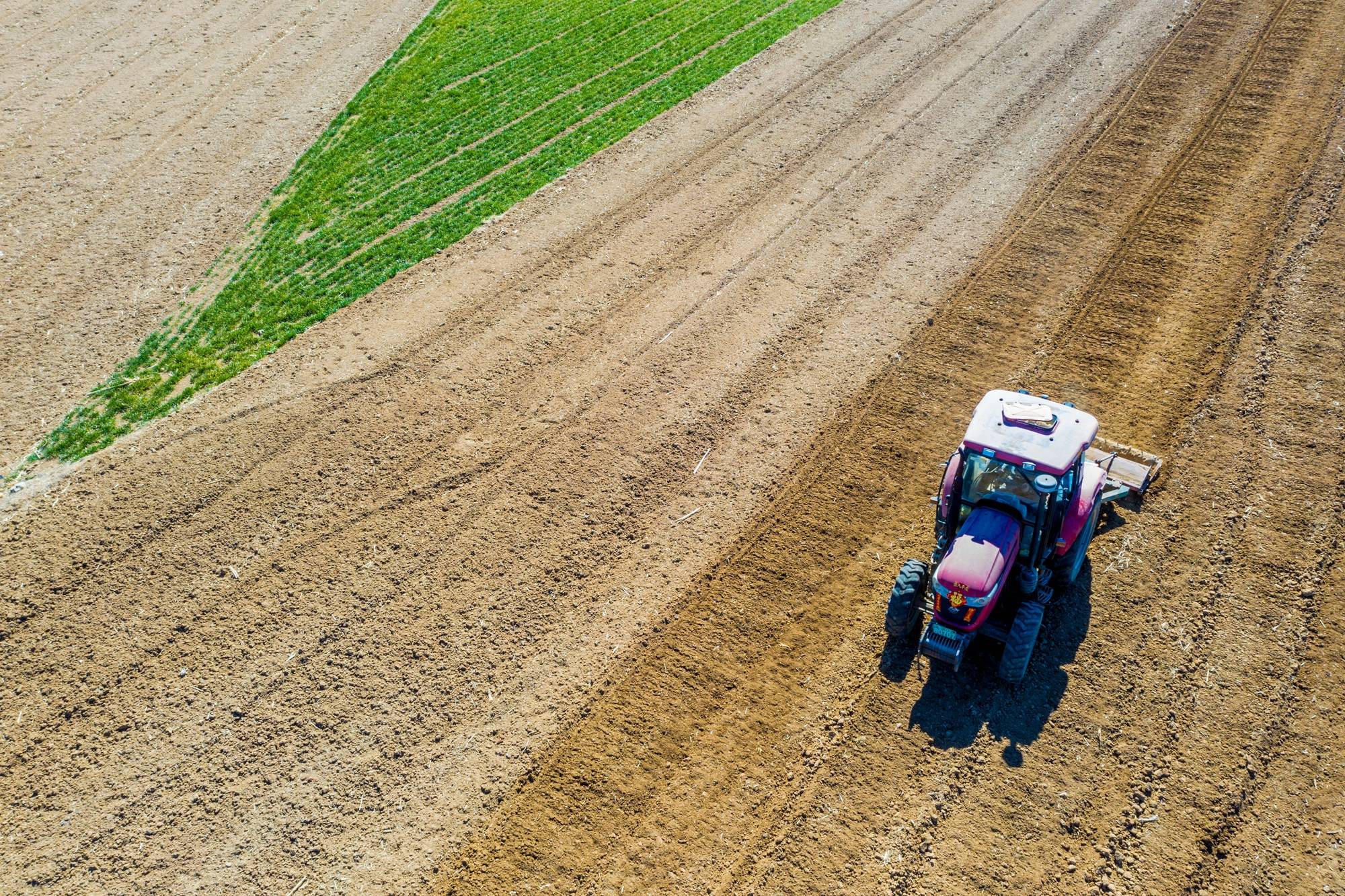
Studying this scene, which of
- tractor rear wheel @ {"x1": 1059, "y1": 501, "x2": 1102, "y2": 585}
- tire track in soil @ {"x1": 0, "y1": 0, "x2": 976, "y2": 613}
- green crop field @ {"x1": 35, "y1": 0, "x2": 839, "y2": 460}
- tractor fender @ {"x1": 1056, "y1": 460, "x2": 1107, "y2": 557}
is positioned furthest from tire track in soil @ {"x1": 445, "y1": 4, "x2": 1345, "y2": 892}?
green crop field @ {"x1": 35, "y1": 0, "x2": 839, "y2": 460}

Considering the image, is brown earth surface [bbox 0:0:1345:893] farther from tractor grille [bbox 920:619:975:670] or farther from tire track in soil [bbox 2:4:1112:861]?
tractor grille [bbox 920:619:975:670]

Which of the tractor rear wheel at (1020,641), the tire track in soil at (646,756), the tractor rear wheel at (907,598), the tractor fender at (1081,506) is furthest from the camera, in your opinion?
the tractor fender at (1081,506)

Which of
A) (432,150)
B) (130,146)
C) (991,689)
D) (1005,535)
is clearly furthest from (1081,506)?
(130,146)

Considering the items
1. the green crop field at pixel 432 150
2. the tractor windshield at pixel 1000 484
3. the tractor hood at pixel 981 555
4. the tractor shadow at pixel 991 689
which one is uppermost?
the green crop field at pixel 432 150

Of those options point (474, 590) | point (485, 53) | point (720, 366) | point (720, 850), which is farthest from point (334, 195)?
point (720, 850)

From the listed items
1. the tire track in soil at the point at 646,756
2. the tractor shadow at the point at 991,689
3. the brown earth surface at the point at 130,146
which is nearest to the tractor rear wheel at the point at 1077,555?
the tractor shadow at the point at 991,689

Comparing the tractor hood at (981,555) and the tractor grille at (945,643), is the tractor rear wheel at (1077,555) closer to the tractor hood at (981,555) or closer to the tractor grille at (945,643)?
the tractor hood at (981,555)
